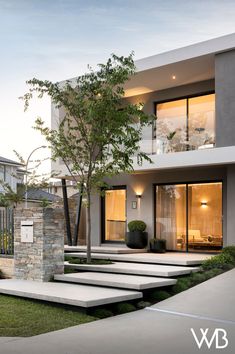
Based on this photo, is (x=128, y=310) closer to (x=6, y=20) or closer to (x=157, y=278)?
(x=157, y=278)

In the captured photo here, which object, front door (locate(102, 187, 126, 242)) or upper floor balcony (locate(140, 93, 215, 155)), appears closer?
upper floor balcony (locate(140, 93, 215, 155))

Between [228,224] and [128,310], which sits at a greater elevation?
[228,224]

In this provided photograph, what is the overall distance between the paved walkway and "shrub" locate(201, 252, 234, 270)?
80.8 inches

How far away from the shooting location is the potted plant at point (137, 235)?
642 inches

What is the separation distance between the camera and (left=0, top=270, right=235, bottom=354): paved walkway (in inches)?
232

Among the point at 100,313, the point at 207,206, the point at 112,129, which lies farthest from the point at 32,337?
the point at 207,206

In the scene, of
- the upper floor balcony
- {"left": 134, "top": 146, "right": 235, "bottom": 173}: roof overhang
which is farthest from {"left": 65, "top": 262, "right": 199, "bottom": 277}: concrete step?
the upper floor balcony

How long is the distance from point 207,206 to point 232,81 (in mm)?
4355

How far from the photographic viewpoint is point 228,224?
548 inches

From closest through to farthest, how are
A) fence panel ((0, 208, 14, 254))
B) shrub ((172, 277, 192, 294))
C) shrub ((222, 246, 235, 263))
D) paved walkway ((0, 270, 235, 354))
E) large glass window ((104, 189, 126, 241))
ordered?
1. paved walkway ((0, 270, 235, 354))
2. shrub ((172, 277, 192, 294))
3. shrub ((222, 246, 235, 263))
4. fence panel ((0, 208, 14, 254))
5. large glass window ((104, 189, 126, 241))

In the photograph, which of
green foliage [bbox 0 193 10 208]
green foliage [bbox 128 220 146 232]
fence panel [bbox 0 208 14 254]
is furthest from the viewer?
green foliage [bbox 128 220 146 232]

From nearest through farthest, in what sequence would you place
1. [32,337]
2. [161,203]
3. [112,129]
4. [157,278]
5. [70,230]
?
[32,337] → [157,278] → [112,129] → [161,203] → [70,230]

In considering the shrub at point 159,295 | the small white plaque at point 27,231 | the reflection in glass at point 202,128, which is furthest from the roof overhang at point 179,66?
the shrub at point 159,295

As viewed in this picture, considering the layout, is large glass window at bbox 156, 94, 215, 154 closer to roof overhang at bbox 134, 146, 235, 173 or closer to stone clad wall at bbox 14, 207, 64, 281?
roof overhang at bbox 134, 146, 235, 173
